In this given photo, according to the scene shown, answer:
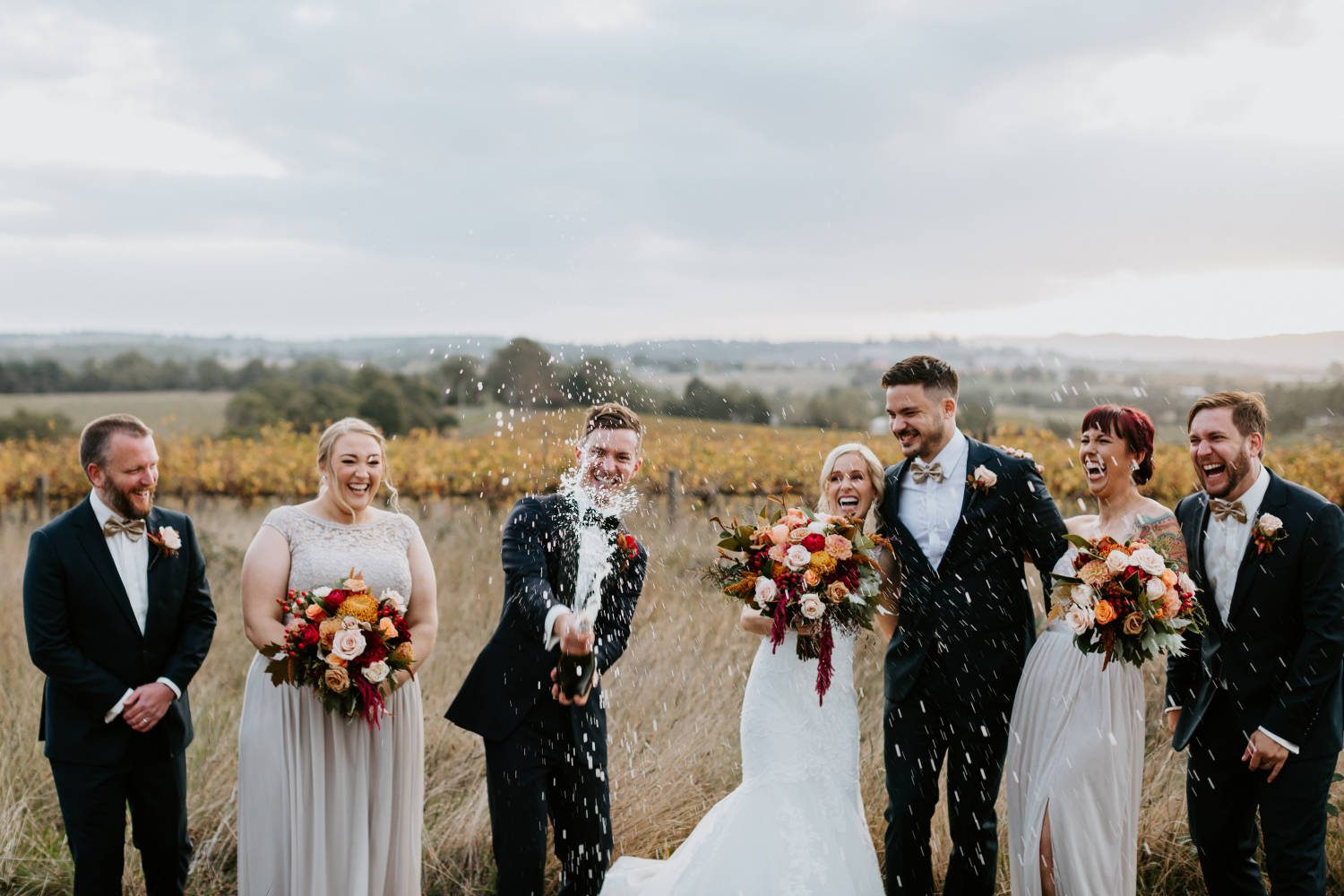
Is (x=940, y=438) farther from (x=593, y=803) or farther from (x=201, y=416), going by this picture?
(x=201, y=416)

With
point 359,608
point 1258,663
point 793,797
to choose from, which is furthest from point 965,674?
point 359,608

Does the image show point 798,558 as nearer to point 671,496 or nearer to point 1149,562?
point 1149,562

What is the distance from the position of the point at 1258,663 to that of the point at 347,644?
12.9ft

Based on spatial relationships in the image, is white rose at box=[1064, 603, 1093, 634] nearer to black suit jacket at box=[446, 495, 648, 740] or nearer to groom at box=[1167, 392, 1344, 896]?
groom at box=[1167, 392, 1344, 896]

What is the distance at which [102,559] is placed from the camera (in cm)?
455

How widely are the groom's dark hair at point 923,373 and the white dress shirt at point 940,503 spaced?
267 mm

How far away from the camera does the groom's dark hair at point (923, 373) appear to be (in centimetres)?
475

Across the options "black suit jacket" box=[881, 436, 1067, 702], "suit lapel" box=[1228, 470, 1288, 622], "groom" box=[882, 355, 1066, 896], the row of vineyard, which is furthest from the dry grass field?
the row of vineyard

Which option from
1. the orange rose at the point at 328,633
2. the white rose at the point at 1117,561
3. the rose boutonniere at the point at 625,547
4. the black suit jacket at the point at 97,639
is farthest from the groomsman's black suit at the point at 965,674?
the black suit jacket at the point at 97,639

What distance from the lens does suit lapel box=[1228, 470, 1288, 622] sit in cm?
446

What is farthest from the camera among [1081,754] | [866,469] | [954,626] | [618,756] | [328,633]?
[618,756]

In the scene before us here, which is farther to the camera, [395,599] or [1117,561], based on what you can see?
[395,599]

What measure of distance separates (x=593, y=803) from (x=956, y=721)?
5.45 feet

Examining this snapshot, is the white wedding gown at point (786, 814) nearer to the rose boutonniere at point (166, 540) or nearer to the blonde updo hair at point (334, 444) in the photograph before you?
the blonde updo hair at point (334, 444)
